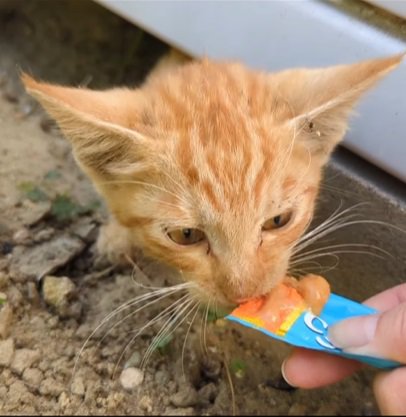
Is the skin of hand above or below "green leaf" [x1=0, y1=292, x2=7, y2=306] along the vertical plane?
above

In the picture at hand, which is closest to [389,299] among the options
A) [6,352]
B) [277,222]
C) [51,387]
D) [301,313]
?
[301,313]

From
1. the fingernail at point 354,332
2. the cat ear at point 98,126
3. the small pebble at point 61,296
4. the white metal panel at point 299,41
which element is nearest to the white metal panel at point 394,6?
the white metal panel at point 299,41

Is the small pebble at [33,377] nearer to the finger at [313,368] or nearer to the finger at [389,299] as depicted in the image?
the finger at [313,368]

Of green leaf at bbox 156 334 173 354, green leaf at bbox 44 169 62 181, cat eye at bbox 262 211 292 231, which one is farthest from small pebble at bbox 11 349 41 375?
green leaf at bbox 44 169 62 181

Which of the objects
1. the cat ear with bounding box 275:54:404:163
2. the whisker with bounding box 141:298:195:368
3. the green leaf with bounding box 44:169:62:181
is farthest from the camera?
the green leaf with bounding box 44:169:62:181

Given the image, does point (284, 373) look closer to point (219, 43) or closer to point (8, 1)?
point (219, 43)

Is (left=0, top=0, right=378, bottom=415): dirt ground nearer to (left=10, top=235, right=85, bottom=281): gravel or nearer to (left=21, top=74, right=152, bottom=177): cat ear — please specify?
(left=10, top=235, right=85, bottom=281): gravel

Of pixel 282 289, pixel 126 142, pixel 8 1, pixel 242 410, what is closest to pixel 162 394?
pixel 242 410
